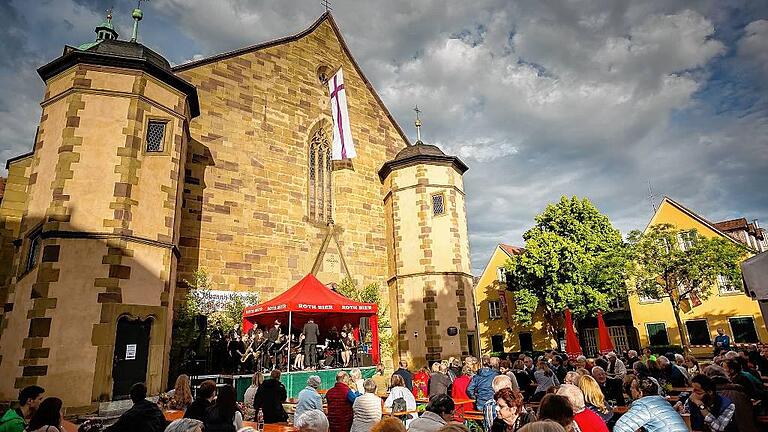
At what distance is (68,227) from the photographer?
10.9 metres

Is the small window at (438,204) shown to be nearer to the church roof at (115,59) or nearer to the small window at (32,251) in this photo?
the church roof at (115,59)

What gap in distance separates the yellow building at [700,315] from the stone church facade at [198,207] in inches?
556

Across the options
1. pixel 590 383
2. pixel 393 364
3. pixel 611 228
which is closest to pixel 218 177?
pixel 393 364

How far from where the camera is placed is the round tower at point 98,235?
10.2 m

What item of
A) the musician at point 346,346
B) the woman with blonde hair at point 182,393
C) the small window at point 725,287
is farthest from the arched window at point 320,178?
the small window at point 725,287

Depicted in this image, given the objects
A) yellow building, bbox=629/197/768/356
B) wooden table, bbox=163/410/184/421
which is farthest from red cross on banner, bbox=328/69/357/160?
yellow building, bbox=629/197/768/356

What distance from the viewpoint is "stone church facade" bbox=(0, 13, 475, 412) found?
10.6 metres

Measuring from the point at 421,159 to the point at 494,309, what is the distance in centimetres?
1855

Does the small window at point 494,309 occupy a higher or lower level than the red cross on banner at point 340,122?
lower

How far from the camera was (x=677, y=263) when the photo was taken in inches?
811

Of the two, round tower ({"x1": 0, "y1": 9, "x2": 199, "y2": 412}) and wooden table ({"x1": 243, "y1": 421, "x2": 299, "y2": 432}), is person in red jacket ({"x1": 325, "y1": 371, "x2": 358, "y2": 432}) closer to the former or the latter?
wooden table ({"x1": 243, "y1": 421, "x2": 299, "y2": 432})

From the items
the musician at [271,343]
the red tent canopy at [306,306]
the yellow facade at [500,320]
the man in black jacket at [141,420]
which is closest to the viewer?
the man in black jacket at [141,420]

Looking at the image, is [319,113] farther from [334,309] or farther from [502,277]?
[502,277]

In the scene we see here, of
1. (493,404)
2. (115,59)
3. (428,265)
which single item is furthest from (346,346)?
(115,59)
